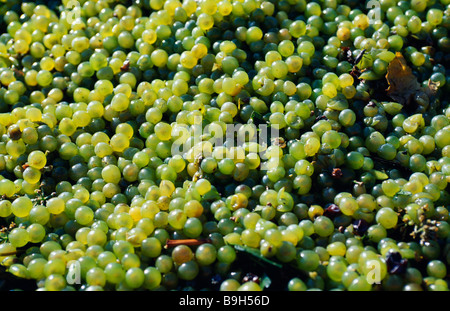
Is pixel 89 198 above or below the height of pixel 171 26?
below

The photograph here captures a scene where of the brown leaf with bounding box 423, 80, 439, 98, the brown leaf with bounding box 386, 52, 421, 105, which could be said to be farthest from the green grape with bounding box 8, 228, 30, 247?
the brown leaf with bounding box 423, 80, 439, 98

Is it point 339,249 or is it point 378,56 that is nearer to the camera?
point 339,249

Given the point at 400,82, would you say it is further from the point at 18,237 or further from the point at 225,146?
the point at 18,237

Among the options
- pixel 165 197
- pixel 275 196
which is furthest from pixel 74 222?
pixel 275 196

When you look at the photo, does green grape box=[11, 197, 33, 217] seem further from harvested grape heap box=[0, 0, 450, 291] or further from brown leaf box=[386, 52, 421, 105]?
brown leaf box=[386, 52, 421, 105]

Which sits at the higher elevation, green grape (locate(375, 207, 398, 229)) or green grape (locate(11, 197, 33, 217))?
green grape (locate(11, 197, 33, 217))

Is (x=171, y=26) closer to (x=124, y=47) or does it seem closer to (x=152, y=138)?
(x=124, y=47)

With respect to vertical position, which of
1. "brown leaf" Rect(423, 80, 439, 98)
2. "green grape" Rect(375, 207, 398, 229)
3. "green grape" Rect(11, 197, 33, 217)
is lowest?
"green grape" Rect(375, 207, 398, 229)
